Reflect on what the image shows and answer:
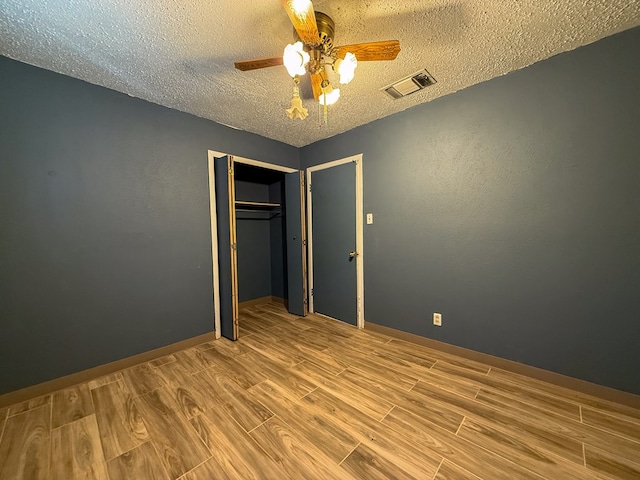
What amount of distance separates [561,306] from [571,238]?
1.73 feet

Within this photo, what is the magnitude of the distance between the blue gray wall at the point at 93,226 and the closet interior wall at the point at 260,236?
46.1 inches

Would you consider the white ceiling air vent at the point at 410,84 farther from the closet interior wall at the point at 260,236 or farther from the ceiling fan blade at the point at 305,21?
the closet interior wall at the point at 260,236

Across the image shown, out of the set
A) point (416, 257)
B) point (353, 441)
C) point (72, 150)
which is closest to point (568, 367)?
point (416, 257)

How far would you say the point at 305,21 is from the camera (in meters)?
1.11

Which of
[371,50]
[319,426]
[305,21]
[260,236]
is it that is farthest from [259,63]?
[260,236]

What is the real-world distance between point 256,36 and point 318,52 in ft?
1.70

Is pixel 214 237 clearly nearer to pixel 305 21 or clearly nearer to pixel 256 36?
pixel 256 36

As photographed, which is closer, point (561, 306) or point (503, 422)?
point (503, 422)

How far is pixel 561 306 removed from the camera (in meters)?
1.77

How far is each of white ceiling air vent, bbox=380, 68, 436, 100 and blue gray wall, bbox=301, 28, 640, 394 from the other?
319 millimetres

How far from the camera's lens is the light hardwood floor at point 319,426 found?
1209 millimetres

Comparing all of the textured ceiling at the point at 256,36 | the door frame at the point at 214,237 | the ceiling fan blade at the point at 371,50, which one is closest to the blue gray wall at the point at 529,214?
the textured ceiling at the point at 256,36

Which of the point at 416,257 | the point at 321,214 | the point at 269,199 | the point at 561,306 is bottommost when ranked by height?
the point at 561,306

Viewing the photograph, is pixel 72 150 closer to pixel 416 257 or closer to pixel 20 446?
pixel 20 446
